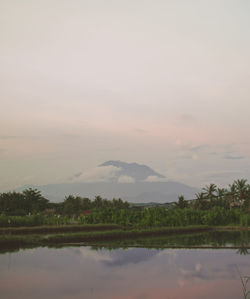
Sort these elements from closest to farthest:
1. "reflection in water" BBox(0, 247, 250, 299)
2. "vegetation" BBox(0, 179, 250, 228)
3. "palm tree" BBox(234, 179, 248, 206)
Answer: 1. "reflection in water" BBox(0, 247, 250, 299)
2. "vegetation" BBox(0, 179, 250, 228)
3. "palm tree" BBox(234, 179, 248, 206)

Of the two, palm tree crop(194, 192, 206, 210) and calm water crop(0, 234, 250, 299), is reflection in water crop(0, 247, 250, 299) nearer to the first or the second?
calm water crop(0, 234, 250, 299)

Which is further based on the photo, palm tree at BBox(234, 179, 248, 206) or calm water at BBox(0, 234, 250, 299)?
palm tree at BBox(234, 179, 248, 206)

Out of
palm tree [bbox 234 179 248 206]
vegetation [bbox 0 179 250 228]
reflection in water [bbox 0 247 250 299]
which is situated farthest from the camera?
palm tree [bbox 234 179 248 206]

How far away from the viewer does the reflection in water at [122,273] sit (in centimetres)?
849

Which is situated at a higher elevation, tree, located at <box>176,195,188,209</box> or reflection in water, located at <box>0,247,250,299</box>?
tree, located at <box>176,195,188,209</box>

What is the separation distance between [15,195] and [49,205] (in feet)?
26.0

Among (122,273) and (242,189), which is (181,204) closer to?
(242,189)

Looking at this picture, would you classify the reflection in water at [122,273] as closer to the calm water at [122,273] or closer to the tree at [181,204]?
the calm water at [122,273]

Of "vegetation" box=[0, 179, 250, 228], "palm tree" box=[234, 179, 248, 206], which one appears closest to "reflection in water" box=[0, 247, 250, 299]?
"vegetation" box=[0, 179, 250, 228]

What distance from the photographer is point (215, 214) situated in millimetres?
28906

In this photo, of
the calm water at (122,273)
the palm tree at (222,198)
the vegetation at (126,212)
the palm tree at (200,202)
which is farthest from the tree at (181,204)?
the calm water at (122,273)

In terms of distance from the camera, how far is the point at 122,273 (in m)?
10.6

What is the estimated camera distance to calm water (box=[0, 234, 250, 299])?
335 inches

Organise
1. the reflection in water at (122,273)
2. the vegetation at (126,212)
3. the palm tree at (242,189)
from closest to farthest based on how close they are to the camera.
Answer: the reflection in water at (122,273), the vegetation at (126,212), the palm tree at (242,189)
